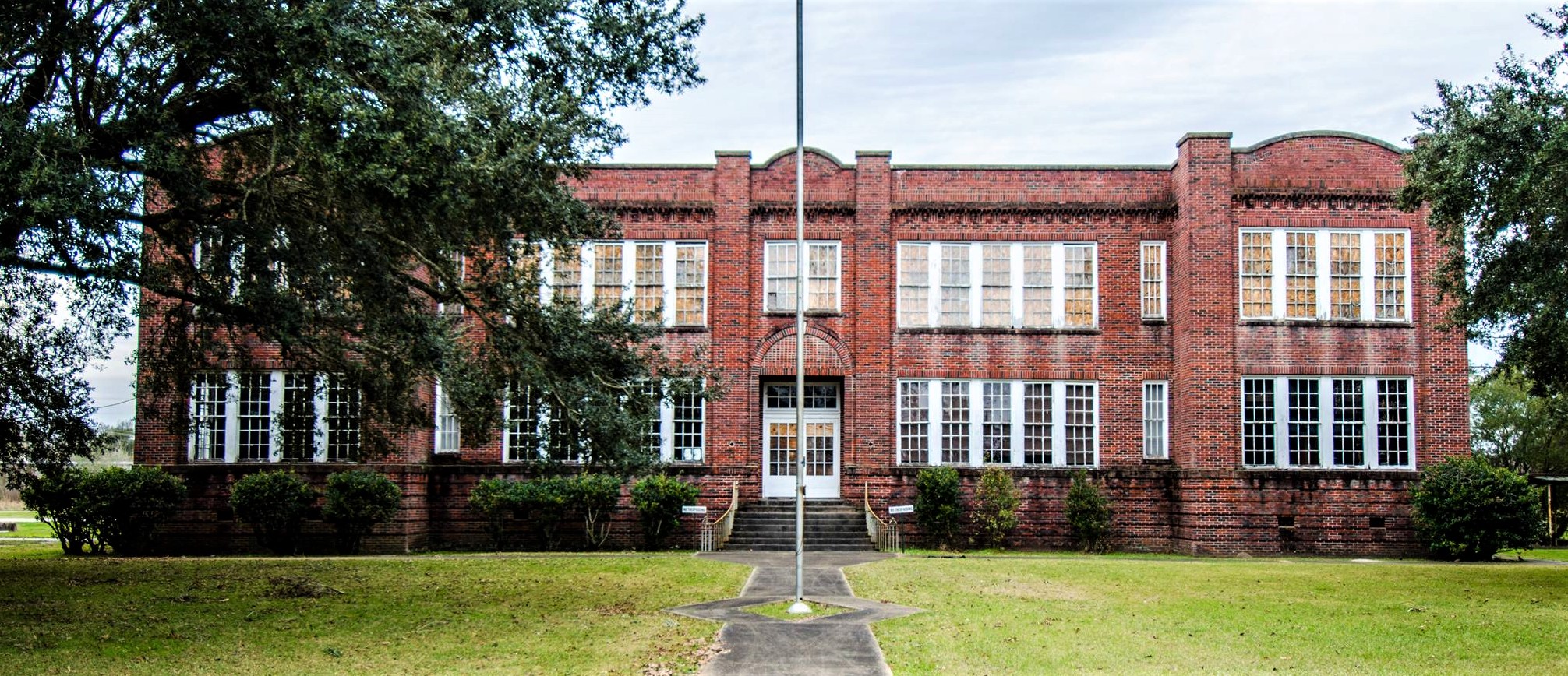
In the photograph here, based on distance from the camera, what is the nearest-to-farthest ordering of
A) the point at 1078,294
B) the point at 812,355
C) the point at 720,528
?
1. the point at 720,528
2. the point at 812,355
3. the point at 1078,294

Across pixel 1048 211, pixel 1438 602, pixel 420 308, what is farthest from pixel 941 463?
pixel 420 308

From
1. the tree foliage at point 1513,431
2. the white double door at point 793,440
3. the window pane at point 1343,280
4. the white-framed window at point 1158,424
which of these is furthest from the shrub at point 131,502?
the tree foliage at point 1513,431

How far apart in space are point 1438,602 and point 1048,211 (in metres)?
13.1

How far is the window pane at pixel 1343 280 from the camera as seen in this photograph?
90.6 feet

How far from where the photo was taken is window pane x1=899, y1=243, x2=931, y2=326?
28344 mm

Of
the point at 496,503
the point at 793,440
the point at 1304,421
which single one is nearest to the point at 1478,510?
the point at 1304,421

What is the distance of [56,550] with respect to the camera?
26.8 meters

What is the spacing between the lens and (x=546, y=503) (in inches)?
1040

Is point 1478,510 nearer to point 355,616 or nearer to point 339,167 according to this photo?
point 355,616

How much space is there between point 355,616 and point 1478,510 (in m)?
21.8

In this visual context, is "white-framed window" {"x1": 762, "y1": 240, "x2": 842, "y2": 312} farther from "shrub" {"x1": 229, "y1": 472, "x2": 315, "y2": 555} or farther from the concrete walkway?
"shrub" {"x1": 229, "y1": 472, "x2": 315, "y2": 555}

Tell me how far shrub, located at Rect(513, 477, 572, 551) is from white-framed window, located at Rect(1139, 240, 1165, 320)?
1350 cm

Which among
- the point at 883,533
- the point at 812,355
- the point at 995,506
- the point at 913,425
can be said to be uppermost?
the point at 812,355

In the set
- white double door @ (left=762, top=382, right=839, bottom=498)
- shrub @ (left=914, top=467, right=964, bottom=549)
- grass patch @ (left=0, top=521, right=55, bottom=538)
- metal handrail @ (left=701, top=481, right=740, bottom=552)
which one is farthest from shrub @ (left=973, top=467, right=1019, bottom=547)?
grass patch @ (left=0, top=521, right=55, bottom=538)
